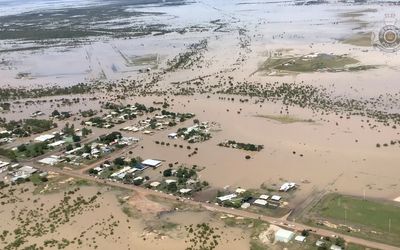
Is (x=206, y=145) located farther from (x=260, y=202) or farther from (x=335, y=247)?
(x=335, y=247)

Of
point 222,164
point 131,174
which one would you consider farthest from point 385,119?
point 131,174

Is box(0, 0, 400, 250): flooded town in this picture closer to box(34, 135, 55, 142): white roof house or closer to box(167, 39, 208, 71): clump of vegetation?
box(34, 135, 55, 142): white roof house

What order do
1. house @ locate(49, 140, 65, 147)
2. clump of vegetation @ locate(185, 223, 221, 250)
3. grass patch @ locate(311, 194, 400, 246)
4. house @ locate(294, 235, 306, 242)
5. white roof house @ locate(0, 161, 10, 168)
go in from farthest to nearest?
house @ locate(49, 140, 65, 147), white roof house @ locate(0, 161, 10, 168), grass patch @ locate(311, 194, 400, 246), clump of vegetation @ locate(185, 223, 221, 250), house @ locate(294, 235, 306, 242)

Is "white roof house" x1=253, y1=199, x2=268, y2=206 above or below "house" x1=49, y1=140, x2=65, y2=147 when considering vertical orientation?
below

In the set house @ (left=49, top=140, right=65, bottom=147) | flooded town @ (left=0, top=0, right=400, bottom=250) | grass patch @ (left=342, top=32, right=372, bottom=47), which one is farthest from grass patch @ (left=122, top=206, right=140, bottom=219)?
grass patch @ (left=342, top=32, right=372, bottom=47)

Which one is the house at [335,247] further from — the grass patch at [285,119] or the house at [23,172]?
the house at [23,172]

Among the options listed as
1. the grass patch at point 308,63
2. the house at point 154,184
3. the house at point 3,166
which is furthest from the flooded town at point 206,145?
the house at point 3,166

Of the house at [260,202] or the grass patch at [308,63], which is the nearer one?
the house at [260,202]

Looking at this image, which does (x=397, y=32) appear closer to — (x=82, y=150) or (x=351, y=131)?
(x=351, y=131)
